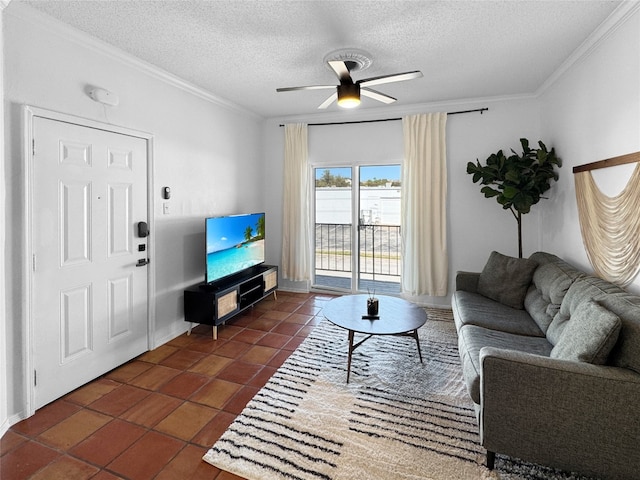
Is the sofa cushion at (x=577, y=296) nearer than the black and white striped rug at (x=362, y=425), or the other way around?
the black and white striped rug at (x=362, y=425)

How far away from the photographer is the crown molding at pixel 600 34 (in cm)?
213

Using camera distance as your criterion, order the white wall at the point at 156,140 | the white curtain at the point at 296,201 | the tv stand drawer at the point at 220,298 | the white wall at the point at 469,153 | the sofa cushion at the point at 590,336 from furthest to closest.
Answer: the white curtain at the point at 296,201 → the white wall at the point at 469,153 → the tv stand drawer at the point at 220,298 → the white wall at the point at 156,140 → the sofa cushion at the point at 590,336

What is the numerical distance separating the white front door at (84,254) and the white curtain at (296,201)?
225 centimetres

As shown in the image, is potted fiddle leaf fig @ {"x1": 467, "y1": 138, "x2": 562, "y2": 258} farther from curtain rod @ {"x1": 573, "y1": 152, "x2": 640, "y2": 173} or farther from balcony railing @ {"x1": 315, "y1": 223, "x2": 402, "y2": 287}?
balcony railing @ {"x1": 315, "y1": 223, "x2": 402, "y2": 287}

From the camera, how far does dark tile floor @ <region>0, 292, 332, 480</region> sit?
1748 millimetres

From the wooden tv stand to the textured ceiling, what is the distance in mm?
2187

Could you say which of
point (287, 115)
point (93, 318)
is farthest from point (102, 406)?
point (287, 115)

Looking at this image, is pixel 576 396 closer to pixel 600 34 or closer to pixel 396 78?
pixel 396 78

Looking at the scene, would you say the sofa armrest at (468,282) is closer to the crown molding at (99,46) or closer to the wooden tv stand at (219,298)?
the wooden tv stand at (219,298)

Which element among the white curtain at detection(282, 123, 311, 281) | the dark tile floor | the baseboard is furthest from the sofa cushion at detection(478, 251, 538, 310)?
the baseboard

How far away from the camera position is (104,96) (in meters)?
2.55

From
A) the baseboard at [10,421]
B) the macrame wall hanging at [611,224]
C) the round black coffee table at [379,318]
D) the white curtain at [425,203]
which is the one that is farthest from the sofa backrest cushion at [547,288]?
the baseboard at [10,421]

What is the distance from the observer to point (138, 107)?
9.68ft

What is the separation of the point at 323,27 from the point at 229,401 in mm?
2763
